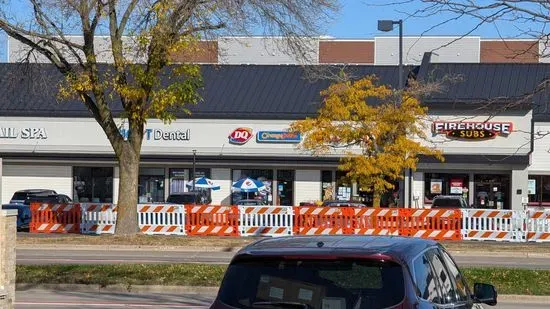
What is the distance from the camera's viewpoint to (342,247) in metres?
6.73

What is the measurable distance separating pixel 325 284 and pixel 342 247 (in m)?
0.35

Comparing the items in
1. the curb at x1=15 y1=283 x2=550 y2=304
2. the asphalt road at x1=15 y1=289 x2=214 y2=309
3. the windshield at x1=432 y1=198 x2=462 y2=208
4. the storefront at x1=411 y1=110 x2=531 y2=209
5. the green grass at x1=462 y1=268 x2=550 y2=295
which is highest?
the storefront at x1=411 y1=110 x2=531 y2=209

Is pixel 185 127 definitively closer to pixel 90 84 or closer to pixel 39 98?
pixel 39 98

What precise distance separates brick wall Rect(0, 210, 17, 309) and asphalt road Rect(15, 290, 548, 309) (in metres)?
3.42

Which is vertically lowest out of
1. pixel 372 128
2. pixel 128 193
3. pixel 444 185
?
pixel 128 193

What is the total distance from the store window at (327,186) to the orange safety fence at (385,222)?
53.6ft

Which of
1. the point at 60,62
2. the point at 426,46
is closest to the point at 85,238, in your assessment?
the point at 60,62

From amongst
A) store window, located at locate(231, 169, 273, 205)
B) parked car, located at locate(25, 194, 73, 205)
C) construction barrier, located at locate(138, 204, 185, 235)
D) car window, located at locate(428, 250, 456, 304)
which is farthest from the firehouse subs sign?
car window, located at locate(428, 250, 456, 304)

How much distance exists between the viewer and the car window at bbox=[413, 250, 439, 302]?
261 inches

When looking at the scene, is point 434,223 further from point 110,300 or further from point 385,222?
point 110,300

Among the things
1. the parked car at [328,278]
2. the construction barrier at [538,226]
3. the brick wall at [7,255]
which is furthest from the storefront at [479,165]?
the parked car at [328,278]

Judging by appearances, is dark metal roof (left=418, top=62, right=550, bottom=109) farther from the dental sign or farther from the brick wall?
the brick wall

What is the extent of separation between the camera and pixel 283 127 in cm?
5034

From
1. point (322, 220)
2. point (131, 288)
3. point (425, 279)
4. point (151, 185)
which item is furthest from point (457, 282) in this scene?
point (151, 185)
